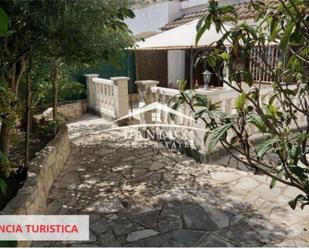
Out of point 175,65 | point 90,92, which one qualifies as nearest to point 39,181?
point 90,92

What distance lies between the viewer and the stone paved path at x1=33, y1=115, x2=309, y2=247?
11.5 feet

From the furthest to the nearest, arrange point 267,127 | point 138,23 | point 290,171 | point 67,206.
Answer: point 138,23 → point 67,206 → point 267,127 → point 290,171

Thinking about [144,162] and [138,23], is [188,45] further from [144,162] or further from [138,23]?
[138,23]

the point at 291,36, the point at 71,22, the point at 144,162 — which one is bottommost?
the point at 144,162

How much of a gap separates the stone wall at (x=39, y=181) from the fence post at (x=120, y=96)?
2997 millimetres

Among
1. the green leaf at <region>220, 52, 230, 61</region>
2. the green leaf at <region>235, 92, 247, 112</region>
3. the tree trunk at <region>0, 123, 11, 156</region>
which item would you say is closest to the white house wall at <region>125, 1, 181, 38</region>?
the tree trunk at <region>0, 123, 11, 156</region>

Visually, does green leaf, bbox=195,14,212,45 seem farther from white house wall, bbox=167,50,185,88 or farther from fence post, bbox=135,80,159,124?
white house wall, bbox=167,50,185,88

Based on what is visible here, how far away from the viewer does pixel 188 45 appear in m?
6.42

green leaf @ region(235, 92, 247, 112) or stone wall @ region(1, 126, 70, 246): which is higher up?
green leaf @ region(235, 92, 247, 112)

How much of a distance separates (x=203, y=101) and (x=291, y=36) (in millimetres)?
818

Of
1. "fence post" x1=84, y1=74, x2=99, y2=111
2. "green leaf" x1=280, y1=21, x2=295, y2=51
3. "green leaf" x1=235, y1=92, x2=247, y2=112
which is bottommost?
"fence post" x1=84, y1=74, x2=99, y2=111

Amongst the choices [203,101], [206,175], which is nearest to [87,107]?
[206,175]

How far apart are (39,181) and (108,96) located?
5993 mm

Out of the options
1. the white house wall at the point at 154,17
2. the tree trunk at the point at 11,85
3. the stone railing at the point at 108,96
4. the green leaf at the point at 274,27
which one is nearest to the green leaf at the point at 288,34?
the green leaf at the point at 274,27
